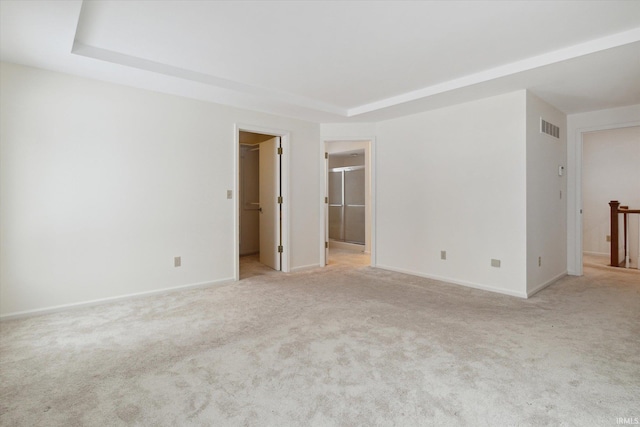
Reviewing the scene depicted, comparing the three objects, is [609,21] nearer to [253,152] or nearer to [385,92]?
[385,92]

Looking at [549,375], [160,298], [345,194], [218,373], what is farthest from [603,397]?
[345,194]

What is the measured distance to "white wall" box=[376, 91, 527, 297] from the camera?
11.9 ft

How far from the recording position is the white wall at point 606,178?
19.2ft

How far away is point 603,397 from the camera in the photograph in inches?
68.6

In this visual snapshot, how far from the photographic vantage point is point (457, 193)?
4.12 m

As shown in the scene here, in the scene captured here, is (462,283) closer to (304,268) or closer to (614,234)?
(304,268)

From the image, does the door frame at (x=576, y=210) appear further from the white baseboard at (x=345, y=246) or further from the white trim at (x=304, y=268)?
the white trim at (x=304, y=268)

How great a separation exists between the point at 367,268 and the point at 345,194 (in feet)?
9.13

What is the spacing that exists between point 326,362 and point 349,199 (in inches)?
217

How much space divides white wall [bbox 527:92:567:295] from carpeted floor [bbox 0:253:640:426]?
1.83 feet

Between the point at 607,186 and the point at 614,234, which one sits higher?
the point at 607,186

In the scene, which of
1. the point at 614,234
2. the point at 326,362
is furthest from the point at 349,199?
the point at 326,362

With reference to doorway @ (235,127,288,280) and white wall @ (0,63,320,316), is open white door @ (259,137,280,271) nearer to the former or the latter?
doorway @ (235,127,288,280)

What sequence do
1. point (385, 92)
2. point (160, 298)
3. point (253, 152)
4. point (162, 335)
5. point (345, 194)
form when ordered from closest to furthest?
point (162, 335) → point (160, 298) → point (385, 92) → point (253, 152) → point (345, 194)
